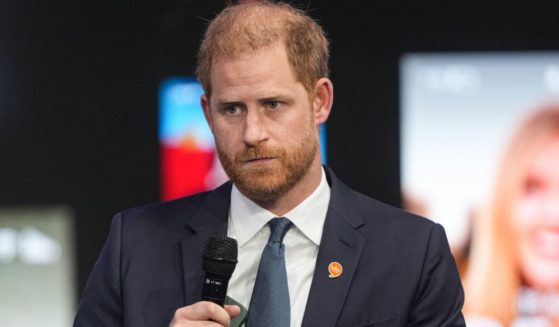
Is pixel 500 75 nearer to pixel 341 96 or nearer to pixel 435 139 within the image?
pixel 435 139

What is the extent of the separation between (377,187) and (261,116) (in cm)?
273

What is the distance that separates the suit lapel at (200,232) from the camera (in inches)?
→ 81.7

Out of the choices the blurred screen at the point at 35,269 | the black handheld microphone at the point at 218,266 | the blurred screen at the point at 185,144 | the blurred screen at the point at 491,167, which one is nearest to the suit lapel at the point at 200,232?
the black handheld microphone at the point at 218,266

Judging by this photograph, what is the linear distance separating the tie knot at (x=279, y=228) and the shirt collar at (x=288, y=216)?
13 millimetres

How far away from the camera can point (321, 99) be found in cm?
221

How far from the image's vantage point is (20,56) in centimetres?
478

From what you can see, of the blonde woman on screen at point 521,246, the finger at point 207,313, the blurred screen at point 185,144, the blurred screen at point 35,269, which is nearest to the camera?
the finger at point 207,313

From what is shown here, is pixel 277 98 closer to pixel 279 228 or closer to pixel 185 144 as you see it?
pixel 279 228

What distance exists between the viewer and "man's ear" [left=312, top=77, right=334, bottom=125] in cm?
218

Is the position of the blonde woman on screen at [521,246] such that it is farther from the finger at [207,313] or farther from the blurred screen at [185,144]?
the finger at [207,313]

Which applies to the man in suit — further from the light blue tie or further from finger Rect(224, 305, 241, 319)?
finger Rect(224, 305, 241, 319)

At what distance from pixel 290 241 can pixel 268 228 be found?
0.19 ft

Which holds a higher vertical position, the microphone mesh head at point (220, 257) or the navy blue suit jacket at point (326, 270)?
the microphone mesh head at point (220, 257)

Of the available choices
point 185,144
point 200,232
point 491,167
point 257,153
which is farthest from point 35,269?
point 257,153
